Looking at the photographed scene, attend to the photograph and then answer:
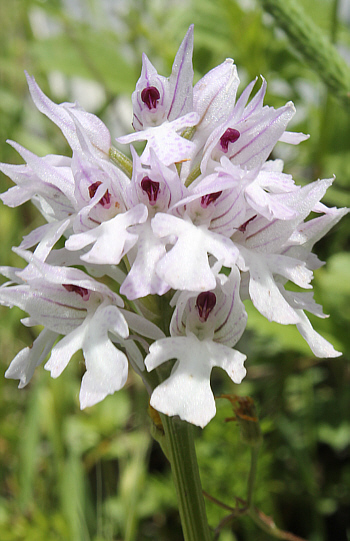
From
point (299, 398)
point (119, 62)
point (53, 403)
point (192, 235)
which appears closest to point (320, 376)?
point (299, 398)

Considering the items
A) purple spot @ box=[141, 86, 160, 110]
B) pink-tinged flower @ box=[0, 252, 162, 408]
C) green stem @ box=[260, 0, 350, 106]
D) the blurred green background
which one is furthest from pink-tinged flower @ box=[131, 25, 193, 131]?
the blurred green background

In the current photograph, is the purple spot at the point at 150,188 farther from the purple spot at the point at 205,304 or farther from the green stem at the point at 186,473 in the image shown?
the green stem at the point at 186,473

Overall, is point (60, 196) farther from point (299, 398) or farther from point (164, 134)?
point (299, 398)

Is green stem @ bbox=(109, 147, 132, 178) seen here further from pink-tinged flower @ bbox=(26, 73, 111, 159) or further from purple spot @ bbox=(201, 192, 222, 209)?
purple spot @ bbox=(201, 192, 222, 209)

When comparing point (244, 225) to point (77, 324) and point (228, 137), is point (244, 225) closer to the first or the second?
point (228, 137)

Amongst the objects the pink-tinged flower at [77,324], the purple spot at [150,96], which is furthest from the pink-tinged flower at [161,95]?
the pink-tinged flower at [77,324]

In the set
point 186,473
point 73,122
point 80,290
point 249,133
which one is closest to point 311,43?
point 249,133
